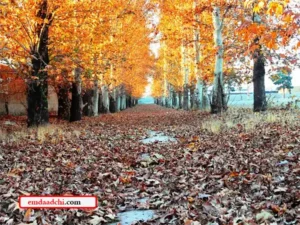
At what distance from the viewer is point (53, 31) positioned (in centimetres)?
1584

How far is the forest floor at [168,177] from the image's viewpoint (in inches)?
173

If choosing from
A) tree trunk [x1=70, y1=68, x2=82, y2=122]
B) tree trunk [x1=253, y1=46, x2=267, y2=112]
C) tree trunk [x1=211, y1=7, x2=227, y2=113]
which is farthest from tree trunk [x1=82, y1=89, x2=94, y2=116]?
tree trunk [x1=253, y1=46, x2=267, y2=112]

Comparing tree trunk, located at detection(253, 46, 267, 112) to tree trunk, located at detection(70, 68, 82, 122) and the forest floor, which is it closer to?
the forest floor

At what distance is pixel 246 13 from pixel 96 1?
666 cm

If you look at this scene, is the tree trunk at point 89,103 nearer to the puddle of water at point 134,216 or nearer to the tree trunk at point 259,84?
the tree trunk at point 259,84

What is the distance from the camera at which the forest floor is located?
4.39m

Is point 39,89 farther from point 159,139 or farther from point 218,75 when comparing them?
point 218,75

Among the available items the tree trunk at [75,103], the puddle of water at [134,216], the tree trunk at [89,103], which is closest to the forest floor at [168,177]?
the puddle of water at [134,216]

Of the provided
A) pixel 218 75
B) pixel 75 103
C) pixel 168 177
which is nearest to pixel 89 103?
pixel 75 103

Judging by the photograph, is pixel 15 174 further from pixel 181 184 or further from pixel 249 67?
pixel 249 67

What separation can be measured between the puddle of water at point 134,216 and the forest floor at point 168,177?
0.03 metres

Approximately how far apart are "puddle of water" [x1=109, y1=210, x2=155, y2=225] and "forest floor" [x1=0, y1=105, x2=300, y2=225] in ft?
0.09

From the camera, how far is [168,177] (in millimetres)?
6352

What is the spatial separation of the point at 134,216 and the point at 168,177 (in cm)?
180
